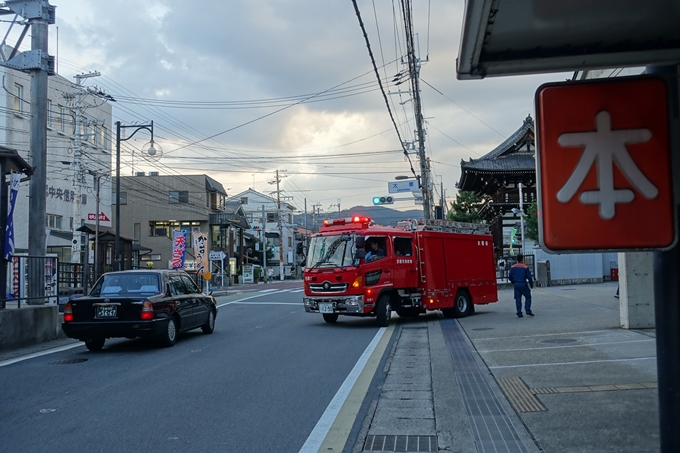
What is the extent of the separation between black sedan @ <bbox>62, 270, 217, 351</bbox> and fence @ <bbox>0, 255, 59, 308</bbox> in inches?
78.8

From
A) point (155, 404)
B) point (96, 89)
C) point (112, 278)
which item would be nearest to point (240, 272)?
point (96, 89)

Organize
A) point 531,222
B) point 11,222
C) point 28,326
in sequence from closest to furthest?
point 28,326 < point 11,222 < point 531,222

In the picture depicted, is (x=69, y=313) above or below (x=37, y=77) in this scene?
below

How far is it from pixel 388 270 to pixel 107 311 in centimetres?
715

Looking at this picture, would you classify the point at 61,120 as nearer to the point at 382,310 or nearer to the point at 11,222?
the point at 11,222

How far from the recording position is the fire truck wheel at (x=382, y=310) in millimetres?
15695

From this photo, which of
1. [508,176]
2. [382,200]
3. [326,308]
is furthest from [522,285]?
[508,176]

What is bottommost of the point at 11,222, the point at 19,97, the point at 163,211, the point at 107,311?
the point at 107,311

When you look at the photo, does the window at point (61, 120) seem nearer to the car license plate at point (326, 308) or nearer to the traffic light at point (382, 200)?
the traffic light at point (382, 200)

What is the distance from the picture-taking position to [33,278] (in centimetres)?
1361

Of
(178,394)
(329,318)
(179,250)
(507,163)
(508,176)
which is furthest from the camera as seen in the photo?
(179,250)

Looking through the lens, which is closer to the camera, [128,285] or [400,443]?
[400,443]

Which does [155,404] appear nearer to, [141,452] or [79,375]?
[141,452]

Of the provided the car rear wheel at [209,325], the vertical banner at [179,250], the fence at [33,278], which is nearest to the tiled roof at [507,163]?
the vertical banner at [179,250]
